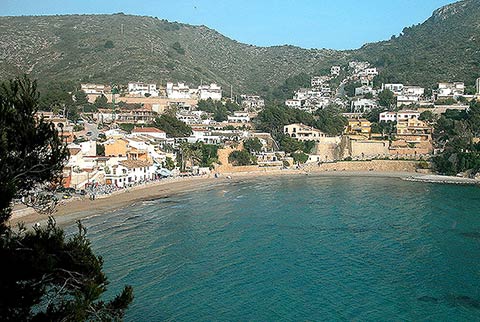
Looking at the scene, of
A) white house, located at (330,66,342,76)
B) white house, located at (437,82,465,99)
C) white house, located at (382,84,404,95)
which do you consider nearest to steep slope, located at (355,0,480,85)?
white house, located at (382,84,404,95)

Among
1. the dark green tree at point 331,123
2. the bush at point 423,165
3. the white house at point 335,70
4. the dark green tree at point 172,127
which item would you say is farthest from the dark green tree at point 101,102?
the white house at point 335,70

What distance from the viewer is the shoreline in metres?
25.1

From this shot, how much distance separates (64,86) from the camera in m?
56.6

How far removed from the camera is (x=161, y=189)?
35156 mm

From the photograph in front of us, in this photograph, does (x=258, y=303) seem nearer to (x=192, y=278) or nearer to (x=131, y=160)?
(x=192, y=278)

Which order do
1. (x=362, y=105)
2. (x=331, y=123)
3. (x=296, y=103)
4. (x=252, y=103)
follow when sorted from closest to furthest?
1. (x=331, y=123)
2. (x=362, y=105)
3. (x=296, y=103)
4. (x=252, y=103)

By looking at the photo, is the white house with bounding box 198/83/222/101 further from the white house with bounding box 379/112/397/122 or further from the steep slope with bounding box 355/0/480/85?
the steep slope with bounding box 355/0/480/85

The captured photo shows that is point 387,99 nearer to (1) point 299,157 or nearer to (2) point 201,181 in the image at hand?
(1) point 299,157

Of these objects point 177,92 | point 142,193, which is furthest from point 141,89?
point 142,193

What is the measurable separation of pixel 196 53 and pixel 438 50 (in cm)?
4628

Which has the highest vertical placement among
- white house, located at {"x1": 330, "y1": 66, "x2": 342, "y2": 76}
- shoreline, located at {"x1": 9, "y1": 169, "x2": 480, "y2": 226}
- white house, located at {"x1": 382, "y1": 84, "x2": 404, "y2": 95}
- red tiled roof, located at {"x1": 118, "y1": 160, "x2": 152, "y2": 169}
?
white house, located at {"x1": 330, "y1": 66, "x2": 342, "y2": 76}

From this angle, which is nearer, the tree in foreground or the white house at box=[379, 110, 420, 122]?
the tree in foreground

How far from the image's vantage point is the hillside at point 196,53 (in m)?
75.2

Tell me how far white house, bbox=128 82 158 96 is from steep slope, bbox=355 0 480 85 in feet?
116
